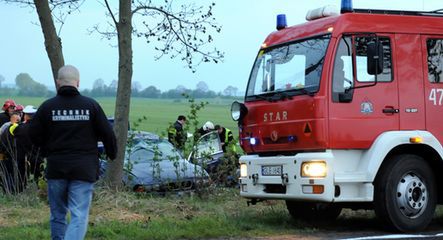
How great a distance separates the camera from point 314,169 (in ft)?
27.9

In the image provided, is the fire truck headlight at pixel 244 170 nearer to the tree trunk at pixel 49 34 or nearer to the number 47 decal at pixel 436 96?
the number 47 decal at pixel 436 96

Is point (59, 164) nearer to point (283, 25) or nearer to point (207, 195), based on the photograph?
point (283, 25)

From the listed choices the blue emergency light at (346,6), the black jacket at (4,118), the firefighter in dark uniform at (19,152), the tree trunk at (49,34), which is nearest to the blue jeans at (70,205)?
the blue emergency light at (346,6)

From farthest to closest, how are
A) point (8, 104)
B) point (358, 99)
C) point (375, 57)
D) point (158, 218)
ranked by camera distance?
1. point (8, 104)
2. point (158, 218)
3. point (358, 99)
4. point (375, 57)

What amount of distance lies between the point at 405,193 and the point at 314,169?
4.29 ft

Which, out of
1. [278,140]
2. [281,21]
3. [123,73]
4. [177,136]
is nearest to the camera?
[278,140]

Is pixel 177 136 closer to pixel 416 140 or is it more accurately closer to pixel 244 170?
pixel 244 170

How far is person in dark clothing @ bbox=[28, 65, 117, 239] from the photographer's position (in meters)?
6.09

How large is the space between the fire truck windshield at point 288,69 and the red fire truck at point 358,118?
20 millimetres

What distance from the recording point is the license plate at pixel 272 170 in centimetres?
898

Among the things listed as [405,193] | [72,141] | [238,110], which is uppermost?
[238,110]

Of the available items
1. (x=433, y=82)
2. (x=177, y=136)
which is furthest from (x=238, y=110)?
(x=177, y=136)

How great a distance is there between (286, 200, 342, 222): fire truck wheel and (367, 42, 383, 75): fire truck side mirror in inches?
95.5

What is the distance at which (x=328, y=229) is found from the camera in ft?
Answer: 31.0
